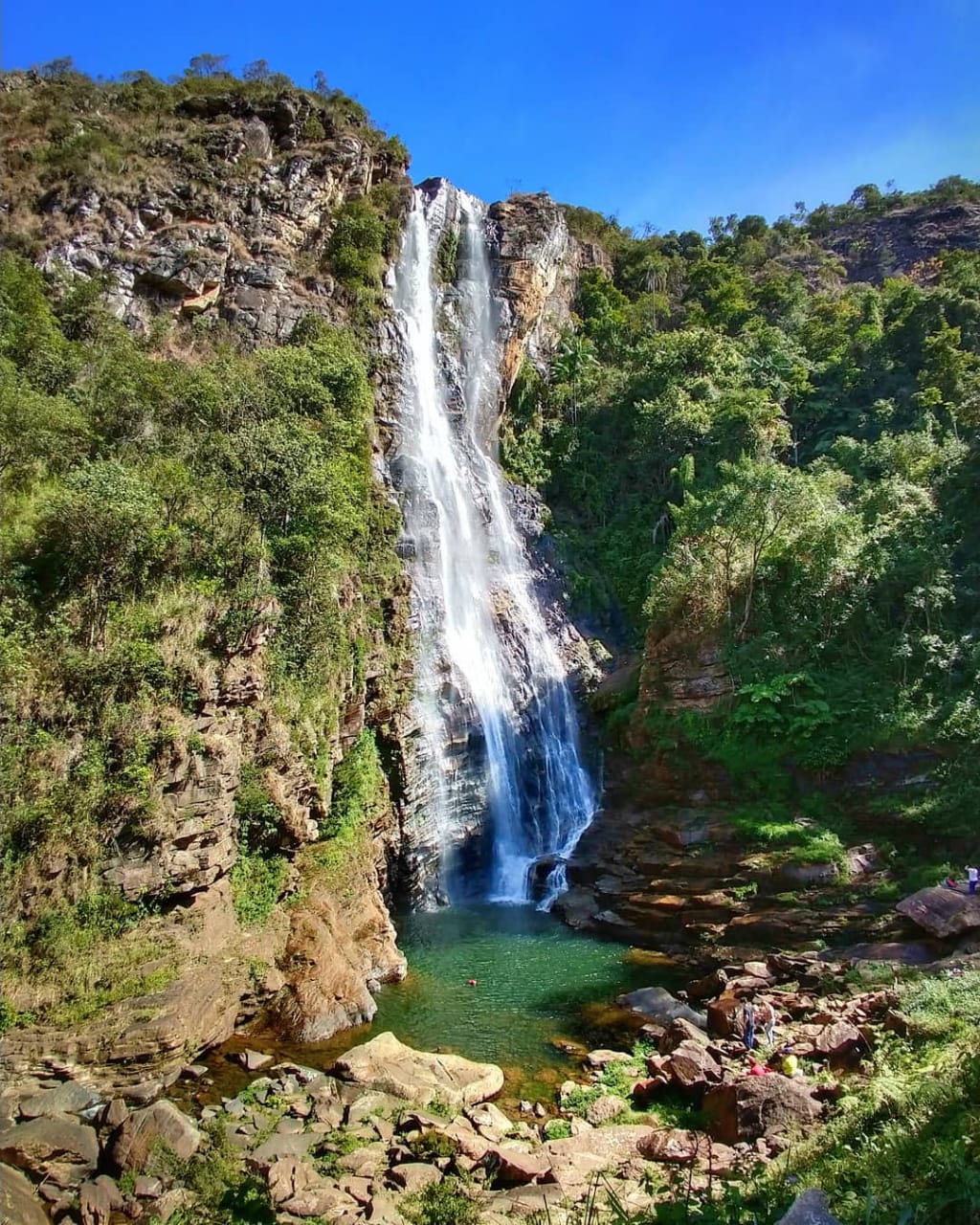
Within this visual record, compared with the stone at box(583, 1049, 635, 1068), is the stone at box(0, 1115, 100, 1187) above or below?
above

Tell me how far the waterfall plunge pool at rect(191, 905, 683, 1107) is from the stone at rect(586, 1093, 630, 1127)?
0.80m

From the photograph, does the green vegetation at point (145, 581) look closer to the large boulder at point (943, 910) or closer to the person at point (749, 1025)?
the person at point (749, 1025)

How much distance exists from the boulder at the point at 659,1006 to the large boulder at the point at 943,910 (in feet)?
17.5

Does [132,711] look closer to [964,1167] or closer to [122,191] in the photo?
[964,1167]

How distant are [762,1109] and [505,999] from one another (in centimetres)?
708

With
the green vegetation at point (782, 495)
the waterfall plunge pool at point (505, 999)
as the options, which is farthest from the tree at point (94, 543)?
the green vegetation at point (782, 495)

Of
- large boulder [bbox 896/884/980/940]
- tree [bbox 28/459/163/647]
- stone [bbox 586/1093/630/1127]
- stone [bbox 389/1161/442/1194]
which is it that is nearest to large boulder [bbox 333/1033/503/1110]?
stone [bbox 586/1093/630/1127]

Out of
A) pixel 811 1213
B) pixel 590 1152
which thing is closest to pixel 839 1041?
pixel 590 1152

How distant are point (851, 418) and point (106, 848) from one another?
40.3m

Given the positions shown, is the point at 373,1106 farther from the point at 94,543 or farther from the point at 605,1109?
the point at 94,543

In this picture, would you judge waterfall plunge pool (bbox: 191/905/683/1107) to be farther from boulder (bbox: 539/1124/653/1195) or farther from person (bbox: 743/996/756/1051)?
person (bbox: 743/996/756/1051)

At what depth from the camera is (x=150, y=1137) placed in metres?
8.20

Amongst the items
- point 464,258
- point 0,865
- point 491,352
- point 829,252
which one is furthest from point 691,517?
point 829,252

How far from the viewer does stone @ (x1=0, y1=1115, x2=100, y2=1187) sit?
25.7ft
